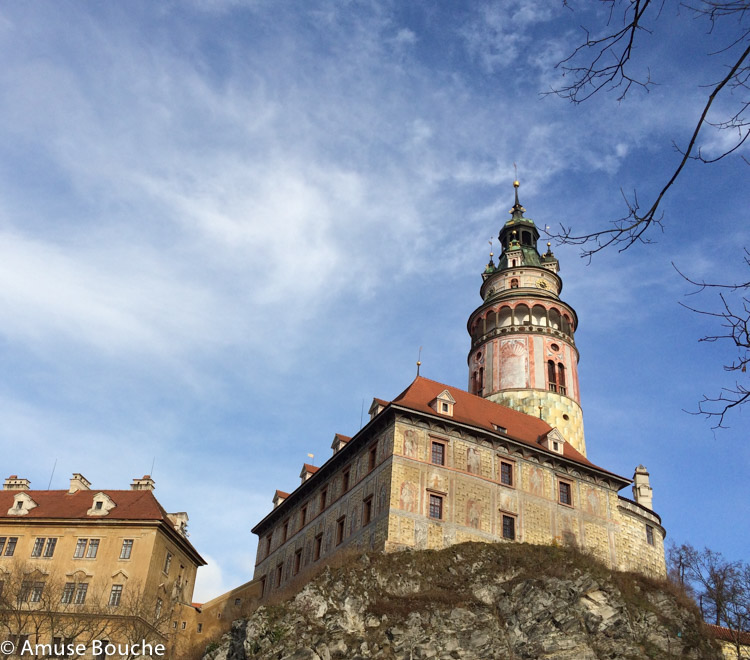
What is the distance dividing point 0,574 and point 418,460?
2600 cm

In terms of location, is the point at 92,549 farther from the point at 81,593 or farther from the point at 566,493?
the point at 566,493

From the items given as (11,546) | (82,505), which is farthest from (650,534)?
(11,546)

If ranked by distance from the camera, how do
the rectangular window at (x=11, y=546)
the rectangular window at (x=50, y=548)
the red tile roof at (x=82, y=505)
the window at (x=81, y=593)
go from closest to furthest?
the window at (x=81, y=593), the rectangular window at (x=50, y=548), the rectangular window at (x=11, y=546), the red tile roof at (x=82, y=505)

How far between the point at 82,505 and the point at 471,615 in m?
29.6

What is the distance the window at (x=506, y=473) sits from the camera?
42312 millimetres

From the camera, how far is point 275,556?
5188 centimetres

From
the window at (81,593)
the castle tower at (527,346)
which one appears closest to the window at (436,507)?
the castle tower at (527,346)

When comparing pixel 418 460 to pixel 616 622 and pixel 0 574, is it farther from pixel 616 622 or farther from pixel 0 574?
pixel 0 574

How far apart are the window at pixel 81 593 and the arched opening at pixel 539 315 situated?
34.1 m

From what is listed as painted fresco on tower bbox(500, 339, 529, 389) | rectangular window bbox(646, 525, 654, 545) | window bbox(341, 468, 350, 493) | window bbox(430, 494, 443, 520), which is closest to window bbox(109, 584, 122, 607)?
window bbox(341, 468, 350, 493)

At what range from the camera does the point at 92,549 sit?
1906 inches

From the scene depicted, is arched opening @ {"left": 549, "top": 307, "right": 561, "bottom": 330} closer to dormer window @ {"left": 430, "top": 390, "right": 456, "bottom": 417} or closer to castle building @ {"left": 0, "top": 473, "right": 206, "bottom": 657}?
dormer window @ {"left": 430, "top": 390, "right": 456, "bottom": 417}

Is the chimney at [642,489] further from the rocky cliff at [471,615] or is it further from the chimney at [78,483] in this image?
the chimney at [78,483]

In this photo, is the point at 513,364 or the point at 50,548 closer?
the point at 50,548
